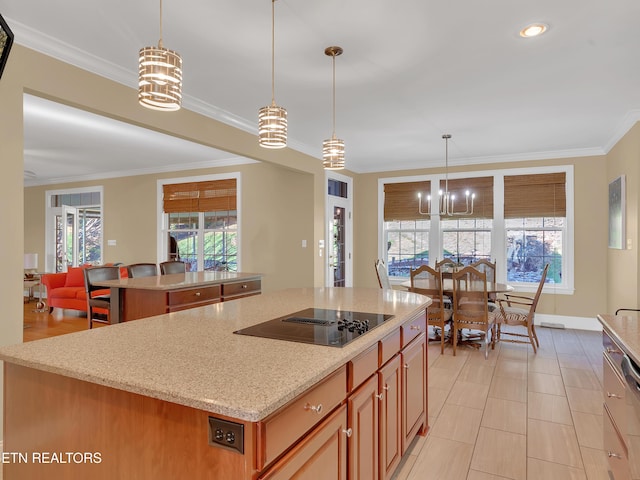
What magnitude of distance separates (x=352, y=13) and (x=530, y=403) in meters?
3.12

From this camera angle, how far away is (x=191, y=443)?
1.08 m

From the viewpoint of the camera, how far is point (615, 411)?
184 cm

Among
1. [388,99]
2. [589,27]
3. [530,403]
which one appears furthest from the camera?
[388,99]

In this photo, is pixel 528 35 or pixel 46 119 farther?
pixel 46 119

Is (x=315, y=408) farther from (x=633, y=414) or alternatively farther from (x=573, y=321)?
(x=573, y=321)

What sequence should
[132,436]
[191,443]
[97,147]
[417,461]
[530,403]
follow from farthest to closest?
[97,147] → [530,403] → [417,461] → [132,436] → [191,443]

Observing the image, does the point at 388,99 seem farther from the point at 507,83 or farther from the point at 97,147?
the point at 97,147

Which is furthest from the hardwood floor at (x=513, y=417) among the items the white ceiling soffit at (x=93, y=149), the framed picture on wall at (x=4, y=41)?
the white ceiling soffit at (x=93, y=149)

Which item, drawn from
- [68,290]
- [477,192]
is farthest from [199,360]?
[68,290]

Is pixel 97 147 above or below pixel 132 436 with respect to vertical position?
above

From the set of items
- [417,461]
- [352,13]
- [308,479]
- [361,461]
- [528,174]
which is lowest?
[417,461]

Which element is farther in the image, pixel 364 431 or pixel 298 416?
pixel 364 431

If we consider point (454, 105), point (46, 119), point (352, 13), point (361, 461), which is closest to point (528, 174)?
point (454, 105)

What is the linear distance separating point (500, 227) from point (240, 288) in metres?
4.14
